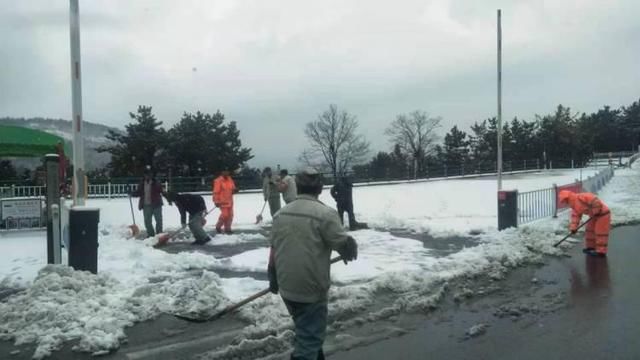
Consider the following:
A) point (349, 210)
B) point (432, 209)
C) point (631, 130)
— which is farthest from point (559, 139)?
point (349, 210)

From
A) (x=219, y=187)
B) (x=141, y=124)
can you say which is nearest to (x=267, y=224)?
(x=219, y=187)

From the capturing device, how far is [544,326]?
22.4ft

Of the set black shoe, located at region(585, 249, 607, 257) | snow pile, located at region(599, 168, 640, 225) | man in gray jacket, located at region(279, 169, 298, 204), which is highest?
man in gray jacket, located at region(279, 169, 298, 204)

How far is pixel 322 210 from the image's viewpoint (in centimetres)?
Result: 456

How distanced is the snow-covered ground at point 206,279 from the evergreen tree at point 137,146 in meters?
30.9

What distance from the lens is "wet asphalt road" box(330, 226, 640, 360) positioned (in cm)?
591

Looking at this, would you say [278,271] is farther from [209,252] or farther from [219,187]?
[219,187]

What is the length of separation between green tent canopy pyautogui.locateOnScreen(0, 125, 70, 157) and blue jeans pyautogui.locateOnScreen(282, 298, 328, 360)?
47.7ft

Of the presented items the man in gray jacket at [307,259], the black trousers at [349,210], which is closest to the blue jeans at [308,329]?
the man in gray jacket at [307,259]

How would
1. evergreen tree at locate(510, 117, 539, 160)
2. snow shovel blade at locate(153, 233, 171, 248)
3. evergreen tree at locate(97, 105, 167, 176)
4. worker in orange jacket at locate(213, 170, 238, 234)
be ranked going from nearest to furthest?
1. snow shovel blade at locate(153, 233, 171, 248)
2. worker in orange jacket at locate(213, 170, 238, 234)
3. evergreen tree at locate(97, 105, 167, 176)
4. evergreen tree at locate(510, 117, 539, 160)

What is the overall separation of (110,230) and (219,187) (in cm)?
367

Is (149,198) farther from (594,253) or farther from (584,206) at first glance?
(594,253)

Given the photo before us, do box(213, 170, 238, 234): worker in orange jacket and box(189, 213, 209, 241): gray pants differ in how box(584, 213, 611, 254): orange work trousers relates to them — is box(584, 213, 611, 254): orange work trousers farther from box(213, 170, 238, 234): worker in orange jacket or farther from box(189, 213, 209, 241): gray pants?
box(213, 170, 238, 234): worker in orange jacket

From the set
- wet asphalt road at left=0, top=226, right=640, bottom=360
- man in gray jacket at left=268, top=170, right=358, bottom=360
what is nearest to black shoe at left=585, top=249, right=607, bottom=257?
wet asphalt road at left=0, top=226, right=640, bottom=360
